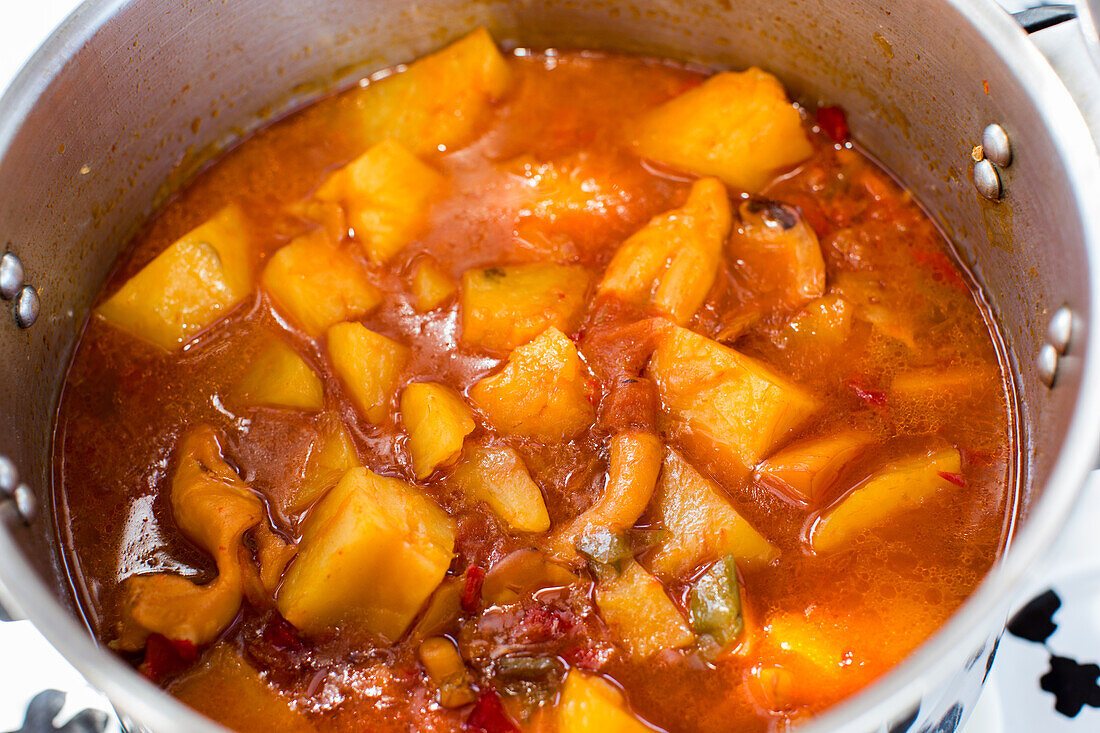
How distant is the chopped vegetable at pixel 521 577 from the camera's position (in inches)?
71.6

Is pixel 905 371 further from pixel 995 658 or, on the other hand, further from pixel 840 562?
pixel 995 658

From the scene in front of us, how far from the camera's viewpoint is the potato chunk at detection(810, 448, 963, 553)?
1.90m

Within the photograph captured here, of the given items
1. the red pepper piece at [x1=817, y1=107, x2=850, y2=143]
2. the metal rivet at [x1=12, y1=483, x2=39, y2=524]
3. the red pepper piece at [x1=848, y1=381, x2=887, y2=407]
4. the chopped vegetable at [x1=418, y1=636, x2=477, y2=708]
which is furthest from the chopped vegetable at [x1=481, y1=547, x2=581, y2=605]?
the red pepper piece at [x1=817, y1=107, x2=850, y2=143]

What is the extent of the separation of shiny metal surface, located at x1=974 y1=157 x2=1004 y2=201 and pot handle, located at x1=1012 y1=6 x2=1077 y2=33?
27 centimetres

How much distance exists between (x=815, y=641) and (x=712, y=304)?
0.75 m

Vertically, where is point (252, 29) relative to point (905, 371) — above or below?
above

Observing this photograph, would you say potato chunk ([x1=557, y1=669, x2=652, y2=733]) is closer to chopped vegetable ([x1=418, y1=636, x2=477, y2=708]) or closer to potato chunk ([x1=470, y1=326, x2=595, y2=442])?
chopped vegetable ([x1=418, y1=636, x2=477, y2=708])

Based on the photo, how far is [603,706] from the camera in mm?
1661

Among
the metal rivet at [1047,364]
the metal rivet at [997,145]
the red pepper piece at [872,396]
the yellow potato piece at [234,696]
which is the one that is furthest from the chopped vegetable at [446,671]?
the metal rivet at [997,145]

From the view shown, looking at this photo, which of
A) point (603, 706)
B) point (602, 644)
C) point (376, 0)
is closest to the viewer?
point (603, 706)

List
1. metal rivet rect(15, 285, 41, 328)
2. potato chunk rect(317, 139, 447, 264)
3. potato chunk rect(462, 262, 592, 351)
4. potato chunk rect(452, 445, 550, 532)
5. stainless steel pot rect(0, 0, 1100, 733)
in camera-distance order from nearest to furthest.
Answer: stainless steel pot rect(0, 0, 1100, 733), potato chunk rect(452, 445, 550, 532), metal rivet rect(15, 285, 41, 328), potato chunk rect(462, 262, 592, 351), potato chunk rect(317, 139, 447, 264)

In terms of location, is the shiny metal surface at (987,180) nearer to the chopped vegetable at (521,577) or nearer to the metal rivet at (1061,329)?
the metal rivet at (1061,329)

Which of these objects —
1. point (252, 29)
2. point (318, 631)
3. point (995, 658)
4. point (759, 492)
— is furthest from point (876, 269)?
point (252, 29)

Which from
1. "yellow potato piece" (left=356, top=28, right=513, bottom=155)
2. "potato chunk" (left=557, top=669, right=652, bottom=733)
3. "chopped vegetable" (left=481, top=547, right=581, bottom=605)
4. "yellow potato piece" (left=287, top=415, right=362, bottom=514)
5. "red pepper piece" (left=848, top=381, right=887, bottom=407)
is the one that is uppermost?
"yellow potato piece" (left=356, top=28, right=513, bottom=155)
